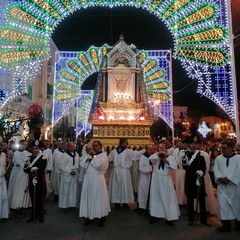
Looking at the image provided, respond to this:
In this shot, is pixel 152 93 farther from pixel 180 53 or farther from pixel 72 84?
pixel 180 53

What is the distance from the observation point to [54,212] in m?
7.59

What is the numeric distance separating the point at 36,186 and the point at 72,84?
21499mm

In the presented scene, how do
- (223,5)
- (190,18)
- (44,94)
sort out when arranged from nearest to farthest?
1. (223,5)
2. (190,18)
3. (44,94)

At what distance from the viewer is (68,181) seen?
7.68m

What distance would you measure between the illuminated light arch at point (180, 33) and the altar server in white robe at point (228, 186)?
9.93 metres

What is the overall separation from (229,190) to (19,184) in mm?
5159

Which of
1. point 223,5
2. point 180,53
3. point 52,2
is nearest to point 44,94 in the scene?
point 52,2

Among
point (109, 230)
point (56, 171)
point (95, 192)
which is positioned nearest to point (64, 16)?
point (56, 171)

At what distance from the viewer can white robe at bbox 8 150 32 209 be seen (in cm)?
736

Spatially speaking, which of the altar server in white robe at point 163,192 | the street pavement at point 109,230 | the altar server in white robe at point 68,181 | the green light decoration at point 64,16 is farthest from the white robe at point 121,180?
the green light decoration at point 64,16

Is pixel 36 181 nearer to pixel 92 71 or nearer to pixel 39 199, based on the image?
pixel 39 199

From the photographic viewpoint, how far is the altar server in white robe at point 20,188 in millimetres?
7340

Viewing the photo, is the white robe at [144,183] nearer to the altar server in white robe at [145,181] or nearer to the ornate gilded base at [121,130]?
the altar server in white robe at [145,181]

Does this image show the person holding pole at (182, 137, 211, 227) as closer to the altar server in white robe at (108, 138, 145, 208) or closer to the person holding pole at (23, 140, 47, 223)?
the altar server in white robe at (108, 138, 145, 208)
